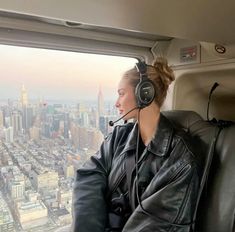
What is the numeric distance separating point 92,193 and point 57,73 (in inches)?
28.6

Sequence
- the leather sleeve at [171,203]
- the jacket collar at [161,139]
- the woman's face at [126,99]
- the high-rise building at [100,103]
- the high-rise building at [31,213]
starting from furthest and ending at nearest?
the high-rise building at [100,103], the high-rise building at [31,213], the woman's face at [126,99], the jacket collar at [161,139], the leather sleeve at [171,203]

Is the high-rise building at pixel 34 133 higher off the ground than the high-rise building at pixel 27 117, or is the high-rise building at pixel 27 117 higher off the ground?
the high-rise building at pixel 27 117

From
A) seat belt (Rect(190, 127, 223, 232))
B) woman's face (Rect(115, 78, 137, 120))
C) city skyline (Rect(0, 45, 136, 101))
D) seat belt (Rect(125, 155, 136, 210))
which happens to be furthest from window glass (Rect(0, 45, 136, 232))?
seat belt (Rect(190, 127, 223, 232))

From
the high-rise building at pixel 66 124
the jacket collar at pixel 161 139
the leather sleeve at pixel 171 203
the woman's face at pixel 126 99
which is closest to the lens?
the leather sleeve at pixel 171 203

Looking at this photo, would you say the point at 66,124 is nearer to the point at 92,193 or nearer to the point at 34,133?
the point at 34,133

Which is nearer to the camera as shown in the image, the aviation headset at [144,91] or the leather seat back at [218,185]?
the leather seat back at [218,185]

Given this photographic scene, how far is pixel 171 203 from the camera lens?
137 centimetres

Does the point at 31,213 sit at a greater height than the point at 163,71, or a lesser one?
lesser

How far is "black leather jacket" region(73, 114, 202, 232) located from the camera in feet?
4.50

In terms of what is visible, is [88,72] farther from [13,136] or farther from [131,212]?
[131,212]

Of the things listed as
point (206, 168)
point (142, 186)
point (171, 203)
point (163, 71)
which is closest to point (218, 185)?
point (206, 168)

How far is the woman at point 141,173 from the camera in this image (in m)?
1.38

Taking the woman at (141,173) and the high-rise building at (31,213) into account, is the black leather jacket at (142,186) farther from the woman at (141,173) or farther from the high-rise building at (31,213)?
the high-rise building at (31,213)

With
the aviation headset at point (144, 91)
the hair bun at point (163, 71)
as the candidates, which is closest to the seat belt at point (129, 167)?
the aviation headset at point (144, 91)
